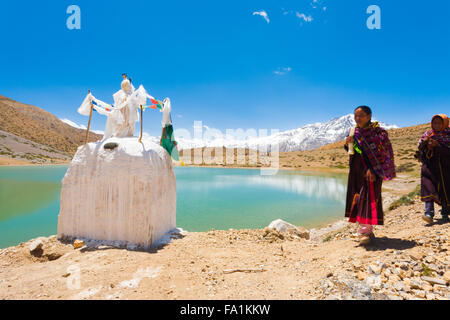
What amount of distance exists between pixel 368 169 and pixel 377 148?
449 millimetres

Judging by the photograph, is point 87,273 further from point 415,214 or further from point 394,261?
point 415,214

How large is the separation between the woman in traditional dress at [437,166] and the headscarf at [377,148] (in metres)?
1.74

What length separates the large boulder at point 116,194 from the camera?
5.64 m

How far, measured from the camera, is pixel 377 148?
163 inches

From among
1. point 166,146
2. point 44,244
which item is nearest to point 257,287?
point 166,146

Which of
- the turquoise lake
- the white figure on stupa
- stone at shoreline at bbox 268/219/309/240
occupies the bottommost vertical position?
the turquoise lake

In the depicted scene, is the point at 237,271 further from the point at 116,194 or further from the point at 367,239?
the point at 116,194

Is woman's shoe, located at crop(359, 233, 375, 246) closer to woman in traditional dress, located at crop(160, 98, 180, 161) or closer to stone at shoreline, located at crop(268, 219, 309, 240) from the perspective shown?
stone at shoreline, located at crop(268, 219, 309, 240)

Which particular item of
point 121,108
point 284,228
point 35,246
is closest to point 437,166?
point 284,228

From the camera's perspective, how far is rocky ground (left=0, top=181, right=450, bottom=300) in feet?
9.50

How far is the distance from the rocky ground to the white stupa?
16.2 inches

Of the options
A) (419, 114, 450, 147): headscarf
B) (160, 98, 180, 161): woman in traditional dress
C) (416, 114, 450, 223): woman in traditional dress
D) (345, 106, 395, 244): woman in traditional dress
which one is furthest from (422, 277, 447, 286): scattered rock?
(160, 98, 180, 161): woman in traditional dress
